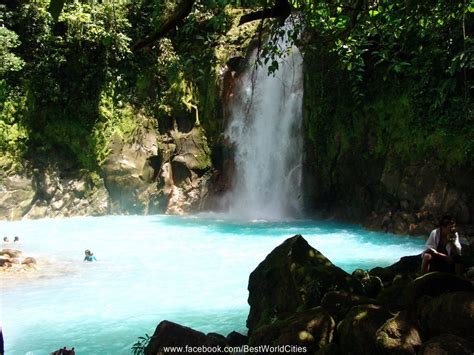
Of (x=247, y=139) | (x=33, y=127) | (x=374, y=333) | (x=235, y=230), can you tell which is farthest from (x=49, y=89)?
(x=374, y=333)

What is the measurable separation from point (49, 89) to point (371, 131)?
12758 mm

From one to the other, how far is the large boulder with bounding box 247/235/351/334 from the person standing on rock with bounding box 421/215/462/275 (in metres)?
0.99

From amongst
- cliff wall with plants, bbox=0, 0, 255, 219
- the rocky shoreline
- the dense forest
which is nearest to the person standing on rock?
the rocky shoreline

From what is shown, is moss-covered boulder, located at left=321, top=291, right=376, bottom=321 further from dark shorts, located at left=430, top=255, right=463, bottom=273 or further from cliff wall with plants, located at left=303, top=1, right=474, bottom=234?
cliff wall with plants, located at left=303, top=1, right=474, bottom=234

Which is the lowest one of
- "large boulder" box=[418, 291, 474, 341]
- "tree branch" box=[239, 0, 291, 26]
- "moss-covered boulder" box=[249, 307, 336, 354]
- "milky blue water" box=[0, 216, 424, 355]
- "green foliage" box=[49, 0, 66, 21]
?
"milky blue water" box=[0, 216, 424, 355]

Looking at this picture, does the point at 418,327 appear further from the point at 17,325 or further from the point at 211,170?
the point at 211,170

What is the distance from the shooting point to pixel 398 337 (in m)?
3.68

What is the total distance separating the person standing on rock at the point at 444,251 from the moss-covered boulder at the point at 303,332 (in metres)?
1.83

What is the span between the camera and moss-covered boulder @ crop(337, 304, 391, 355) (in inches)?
152

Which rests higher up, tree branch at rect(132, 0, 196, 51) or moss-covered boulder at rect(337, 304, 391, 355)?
tree branch at rect(132, 0, 196, 51)

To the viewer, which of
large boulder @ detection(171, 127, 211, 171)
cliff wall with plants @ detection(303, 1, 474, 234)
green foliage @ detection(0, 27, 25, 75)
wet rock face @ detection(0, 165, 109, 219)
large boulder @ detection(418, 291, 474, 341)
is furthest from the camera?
large boulder @ detection(171, 127, 211, 171)

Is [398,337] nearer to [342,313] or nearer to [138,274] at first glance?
[342,313]

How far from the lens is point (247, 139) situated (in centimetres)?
1997

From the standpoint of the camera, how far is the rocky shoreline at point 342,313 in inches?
143
